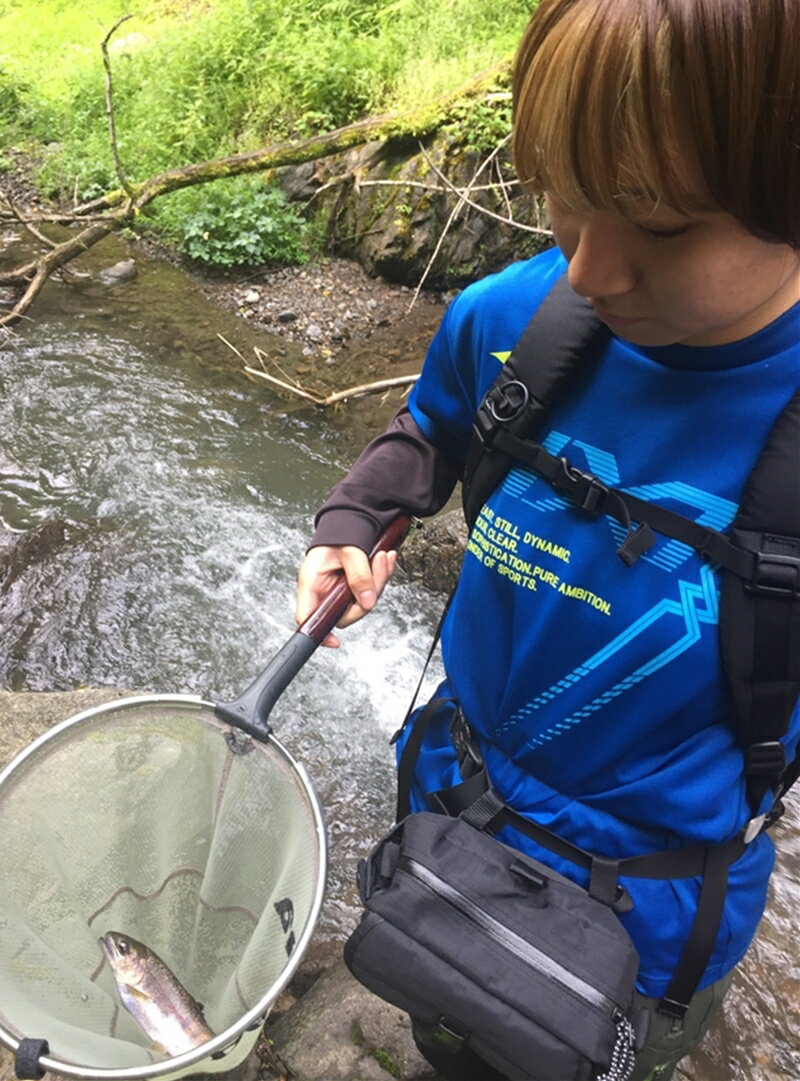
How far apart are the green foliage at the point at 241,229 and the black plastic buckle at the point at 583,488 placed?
6.27 meters

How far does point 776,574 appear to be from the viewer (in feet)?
2.96

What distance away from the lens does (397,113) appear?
6.39 metres

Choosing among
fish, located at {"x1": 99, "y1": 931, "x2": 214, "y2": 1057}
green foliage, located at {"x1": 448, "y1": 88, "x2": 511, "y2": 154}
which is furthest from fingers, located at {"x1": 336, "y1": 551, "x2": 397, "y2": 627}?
green foliage, located at {"x1": 448, "y1": 88, "x2": 511, "y2": 154}

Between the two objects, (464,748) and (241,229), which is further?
(241,229)

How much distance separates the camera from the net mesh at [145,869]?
1.32 metres

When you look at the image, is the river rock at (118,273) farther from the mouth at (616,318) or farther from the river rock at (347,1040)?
the mouth at (616,318)

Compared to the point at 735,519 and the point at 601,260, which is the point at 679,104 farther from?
the point at 735,519

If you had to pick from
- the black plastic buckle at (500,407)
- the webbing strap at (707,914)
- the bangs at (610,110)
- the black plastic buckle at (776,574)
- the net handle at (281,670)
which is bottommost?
the webbing strap at (707,914)

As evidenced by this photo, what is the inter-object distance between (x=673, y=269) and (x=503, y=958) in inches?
36.8

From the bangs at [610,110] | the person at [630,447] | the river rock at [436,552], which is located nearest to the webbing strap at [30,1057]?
the person at [630,447]

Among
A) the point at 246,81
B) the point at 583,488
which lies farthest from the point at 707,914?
the point at 246,81

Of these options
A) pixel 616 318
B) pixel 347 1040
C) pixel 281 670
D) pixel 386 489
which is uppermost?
pixel 616 318

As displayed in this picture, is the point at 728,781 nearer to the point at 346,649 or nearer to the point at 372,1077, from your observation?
the point at 372,1077

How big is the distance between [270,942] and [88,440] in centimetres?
411
